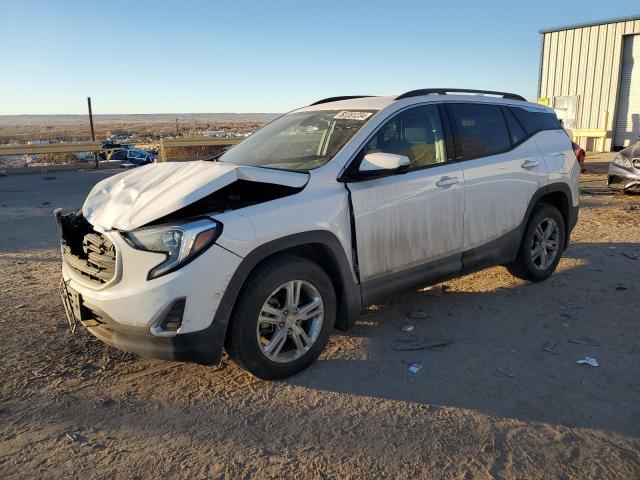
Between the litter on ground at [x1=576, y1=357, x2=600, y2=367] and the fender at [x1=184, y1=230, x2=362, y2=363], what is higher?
the fender at [x1=184, y1=230, x2=362, y2=363]

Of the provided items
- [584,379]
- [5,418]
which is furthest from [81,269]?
[584,379]

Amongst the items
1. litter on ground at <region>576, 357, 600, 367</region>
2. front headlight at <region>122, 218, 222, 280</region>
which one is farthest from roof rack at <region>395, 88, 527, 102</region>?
litter on ground at <region>576, 357, 600, 367</region>

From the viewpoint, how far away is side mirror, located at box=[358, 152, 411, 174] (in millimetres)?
3650

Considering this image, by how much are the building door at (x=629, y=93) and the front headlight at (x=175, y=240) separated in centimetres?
2207

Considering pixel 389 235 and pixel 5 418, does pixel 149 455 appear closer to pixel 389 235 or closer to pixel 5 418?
pixel 5 418

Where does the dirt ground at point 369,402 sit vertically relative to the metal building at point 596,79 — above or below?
below

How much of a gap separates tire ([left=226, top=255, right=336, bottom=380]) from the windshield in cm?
77

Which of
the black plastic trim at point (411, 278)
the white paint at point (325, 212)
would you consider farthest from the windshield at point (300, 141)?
the black plastic trim at point (411, 278)

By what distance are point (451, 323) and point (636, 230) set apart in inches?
193

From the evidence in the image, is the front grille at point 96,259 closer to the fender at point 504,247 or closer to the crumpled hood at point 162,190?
the crumpled hood at point 162,190

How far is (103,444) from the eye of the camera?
2857 millimetres

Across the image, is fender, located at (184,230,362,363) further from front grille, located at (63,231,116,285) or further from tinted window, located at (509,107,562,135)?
tinted window, located at (509,107,562,135)

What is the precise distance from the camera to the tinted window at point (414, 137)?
13.1 feet

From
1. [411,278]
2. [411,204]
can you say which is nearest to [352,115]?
[411,204]
